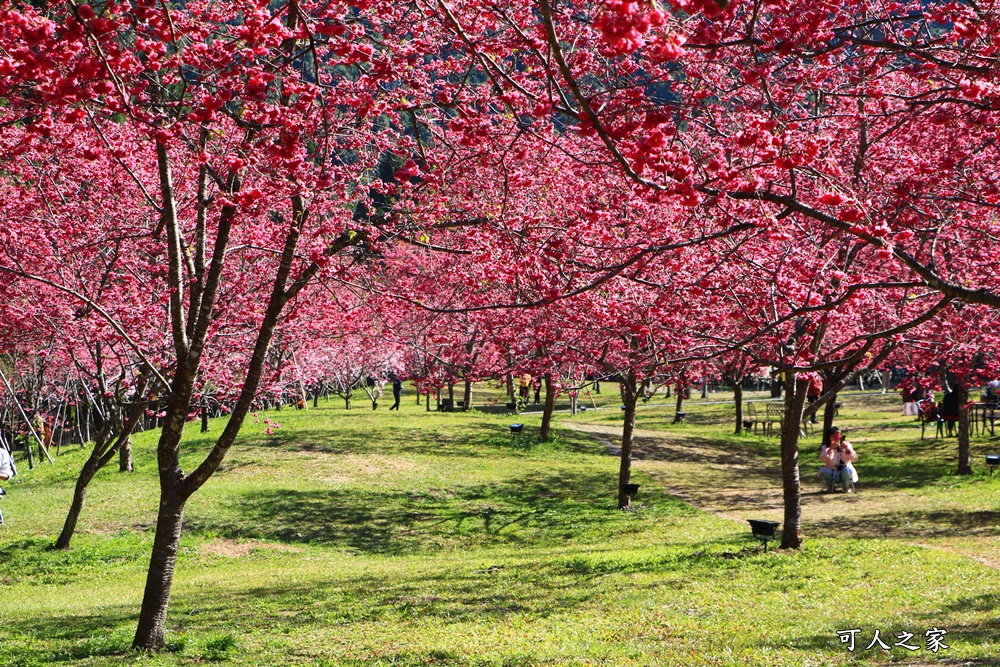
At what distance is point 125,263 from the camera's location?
15.1 metres

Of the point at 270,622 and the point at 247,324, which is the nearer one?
the point at 270,622

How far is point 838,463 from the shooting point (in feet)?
64.1

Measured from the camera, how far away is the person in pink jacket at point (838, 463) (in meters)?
19.2

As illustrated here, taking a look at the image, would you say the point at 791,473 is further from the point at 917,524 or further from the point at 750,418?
the point at 750,418

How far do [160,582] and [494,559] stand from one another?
7.18m

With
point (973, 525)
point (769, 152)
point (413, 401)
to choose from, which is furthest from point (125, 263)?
point (413, 401)

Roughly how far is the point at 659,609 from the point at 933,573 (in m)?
3.78

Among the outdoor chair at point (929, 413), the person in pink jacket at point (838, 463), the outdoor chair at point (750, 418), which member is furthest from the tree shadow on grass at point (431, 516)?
the outdoor chair at point (750, 418)

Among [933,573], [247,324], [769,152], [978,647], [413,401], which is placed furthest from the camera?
[413,401]

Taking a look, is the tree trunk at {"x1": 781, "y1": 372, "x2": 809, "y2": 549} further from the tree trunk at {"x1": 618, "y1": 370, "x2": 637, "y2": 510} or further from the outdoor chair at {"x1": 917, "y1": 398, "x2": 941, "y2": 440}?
the outdoor chair at {"x1": 917, "y1": 398, "x2": 941, "y2": 440}

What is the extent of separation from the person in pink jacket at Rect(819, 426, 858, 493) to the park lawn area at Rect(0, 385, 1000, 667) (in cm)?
63

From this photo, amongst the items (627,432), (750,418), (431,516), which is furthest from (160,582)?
(750,418)

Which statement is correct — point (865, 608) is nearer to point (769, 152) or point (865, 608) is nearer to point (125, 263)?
point (769, 152)

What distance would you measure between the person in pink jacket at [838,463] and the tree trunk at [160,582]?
1490 cm
